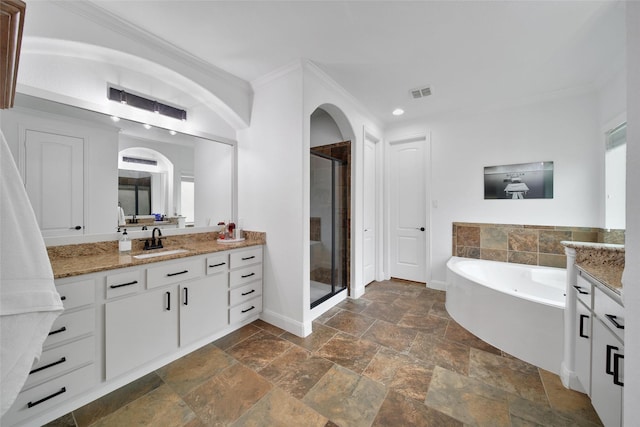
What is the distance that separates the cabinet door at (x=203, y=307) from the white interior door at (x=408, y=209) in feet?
9.28

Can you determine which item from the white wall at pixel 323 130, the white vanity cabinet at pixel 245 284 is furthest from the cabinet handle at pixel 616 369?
the white wall at pixel 323 130

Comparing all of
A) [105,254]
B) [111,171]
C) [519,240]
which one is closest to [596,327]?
[519,240]

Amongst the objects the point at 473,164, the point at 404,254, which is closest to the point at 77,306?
the point at 404,254

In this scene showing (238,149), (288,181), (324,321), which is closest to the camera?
(288,181)

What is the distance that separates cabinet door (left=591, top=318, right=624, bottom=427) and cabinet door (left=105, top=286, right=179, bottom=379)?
2704mm

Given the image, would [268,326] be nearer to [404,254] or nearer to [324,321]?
[324,321]

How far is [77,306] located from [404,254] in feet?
12.6

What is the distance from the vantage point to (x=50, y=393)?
138cm

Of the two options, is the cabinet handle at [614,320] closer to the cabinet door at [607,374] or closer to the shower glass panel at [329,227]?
the cabinet door at [607,374]

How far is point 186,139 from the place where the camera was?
2.54m

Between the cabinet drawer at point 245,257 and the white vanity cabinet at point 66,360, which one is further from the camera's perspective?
the cabinet drawer at point 245,257

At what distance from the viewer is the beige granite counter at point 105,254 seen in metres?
1.54

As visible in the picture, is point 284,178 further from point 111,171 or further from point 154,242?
point 111,171

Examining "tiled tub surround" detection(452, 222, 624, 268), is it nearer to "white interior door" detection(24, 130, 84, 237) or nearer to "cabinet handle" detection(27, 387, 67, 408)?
"cabinet handle" detection(27, 387, 67, 408)
